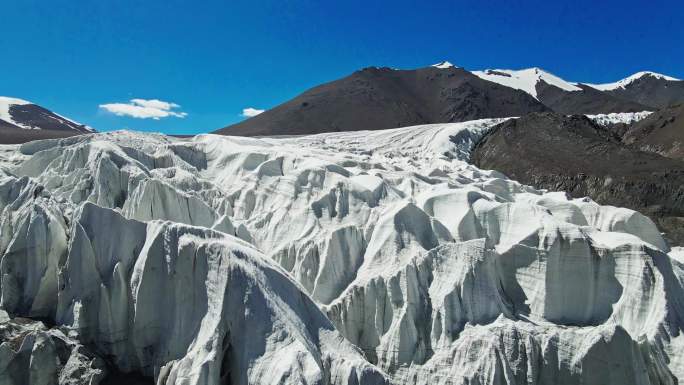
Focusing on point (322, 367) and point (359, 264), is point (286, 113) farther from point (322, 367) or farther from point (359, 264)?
Answer: point (322, 367)

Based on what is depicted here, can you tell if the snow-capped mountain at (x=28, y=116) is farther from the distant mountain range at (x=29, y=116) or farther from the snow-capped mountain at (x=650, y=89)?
the snow-capped mountain at (x=650, y=89)

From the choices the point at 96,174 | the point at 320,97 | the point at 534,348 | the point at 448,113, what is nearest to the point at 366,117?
the point at 320,97

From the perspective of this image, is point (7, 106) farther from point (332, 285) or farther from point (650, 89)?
point (650, 89)

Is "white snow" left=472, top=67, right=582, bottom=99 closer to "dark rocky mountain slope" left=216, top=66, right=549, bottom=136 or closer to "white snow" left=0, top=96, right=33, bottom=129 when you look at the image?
"dark rocky mountain slope" left=216, top=66, right=549, bottom=136

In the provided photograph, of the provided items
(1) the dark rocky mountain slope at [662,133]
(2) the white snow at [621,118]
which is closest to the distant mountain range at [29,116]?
(1) the dark rocky mountain slope at [662,133]

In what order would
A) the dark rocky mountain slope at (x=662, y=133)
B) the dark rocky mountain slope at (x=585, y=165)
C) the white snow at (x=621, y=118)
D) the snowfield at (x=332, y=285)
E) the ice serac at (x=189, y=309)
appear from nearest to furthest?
1. the ice serac at (x=189, y=309)
2. the snowfield at (x=332, y=285)
3. the dark rocky mountain slope at (x=585, y=165)
4. the dark rocky mountain slope at (x=662, y=133)
5. the white snow at (x=621, y=118)

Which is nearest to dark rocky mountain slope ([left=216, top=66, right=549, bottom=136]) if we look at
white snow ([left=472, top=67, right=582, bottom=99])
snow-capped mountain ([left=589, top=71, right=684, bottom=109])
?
white snow ([left=472, top=67, right=582, bottom=99])

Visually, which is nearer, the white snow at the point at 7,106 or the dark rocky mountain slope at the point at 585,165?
the dark rocky mountain slope at the point at 585,165
